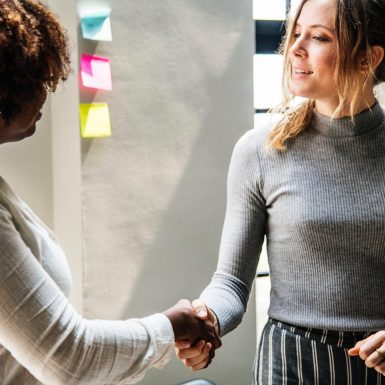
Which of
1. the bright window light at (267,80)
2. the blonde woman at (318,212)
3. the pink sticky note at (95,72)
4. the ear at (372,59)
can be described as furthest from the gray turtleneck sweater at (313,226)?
the bright window light at (267,80)

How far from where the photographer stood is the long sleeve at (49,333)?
957 millimetres

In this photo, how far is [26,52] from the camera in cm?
104

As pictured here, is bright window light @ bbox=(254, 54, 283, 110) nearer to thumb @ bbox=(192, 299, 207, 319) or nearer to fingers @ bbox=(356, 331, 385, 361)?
thumb @ bbox=(192, 299, 207, 319)

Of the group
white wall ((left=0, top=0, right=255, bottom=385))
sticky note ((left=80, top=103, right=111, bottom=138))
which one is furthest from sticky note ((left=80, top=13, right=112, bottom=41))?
sticky note ((left=80, top=103, right=111, bottom=138))

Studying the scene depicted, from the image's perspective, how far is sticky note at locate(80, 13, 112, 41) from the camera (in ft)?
6.82

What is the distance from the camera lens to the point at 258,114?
2633 mm

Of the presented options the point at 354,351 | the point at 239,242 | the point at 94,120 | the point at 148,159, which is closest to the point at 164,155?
the point at 148,159

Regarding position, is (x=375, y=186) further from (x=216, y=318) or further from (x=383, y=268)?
(x=216, y=318)

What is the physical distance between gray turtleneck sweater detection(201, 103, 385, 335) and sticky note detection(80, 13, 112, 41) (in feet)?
2.51

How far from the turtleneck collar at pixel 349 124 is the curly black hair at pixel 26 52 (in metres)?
0.69

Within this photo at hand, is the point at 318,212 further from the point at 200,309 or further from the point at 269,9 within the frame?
the point at 269,9

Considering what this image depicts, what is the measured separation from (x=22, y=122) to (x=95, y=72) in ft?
3.43

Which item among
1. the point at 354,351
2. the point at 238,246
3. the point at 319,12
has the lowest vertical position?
the point at 354,351

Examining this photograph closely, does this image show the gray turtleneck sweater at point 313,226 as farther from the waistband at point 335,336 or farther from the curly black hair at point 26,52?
the curly black hair at point 26,52
